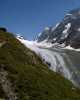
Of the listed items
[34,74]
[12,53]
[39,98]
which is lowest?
[39,98]

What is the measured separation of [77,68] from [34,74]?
25.9m

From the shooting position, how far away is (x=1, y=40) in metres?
19.6

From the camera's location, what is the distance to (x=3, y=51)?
690 inches

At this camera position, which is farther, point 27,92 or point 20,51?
point 20,51

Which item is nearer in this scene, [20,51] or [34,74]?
[34,74]

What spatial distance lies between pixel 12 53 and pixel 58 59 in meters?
24.8

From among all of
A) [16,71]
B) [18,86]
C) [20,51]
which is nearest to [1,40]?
[20,51]

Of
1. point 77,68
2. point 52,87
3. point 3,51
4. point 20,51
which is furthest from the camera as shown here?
point 77,68

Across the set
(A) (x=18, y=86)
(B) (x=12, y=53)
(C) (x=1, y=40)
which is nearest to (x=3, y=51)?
(B) (x=12, y=53)

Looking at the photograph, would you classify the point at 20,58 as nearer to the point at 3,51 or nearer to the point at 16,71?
the point at 3,51

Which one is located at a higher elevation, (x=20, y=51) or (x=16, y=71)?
(x=20, y=51)

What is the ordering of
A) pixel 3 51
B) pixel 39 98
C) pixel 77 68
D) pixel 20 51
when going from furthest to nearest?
pixel 77 68
pixel 20 51
pixel 3 51
pixel 39 98

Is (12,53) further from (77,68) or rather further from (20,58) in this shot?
(77,68)

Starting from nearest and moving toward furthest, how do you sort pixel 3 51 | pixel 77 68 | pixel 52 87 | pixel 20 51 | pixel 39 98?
pixel 39 98, pixel 52 87, pixel 3 51, pixel 20 51, pixel 77 68
